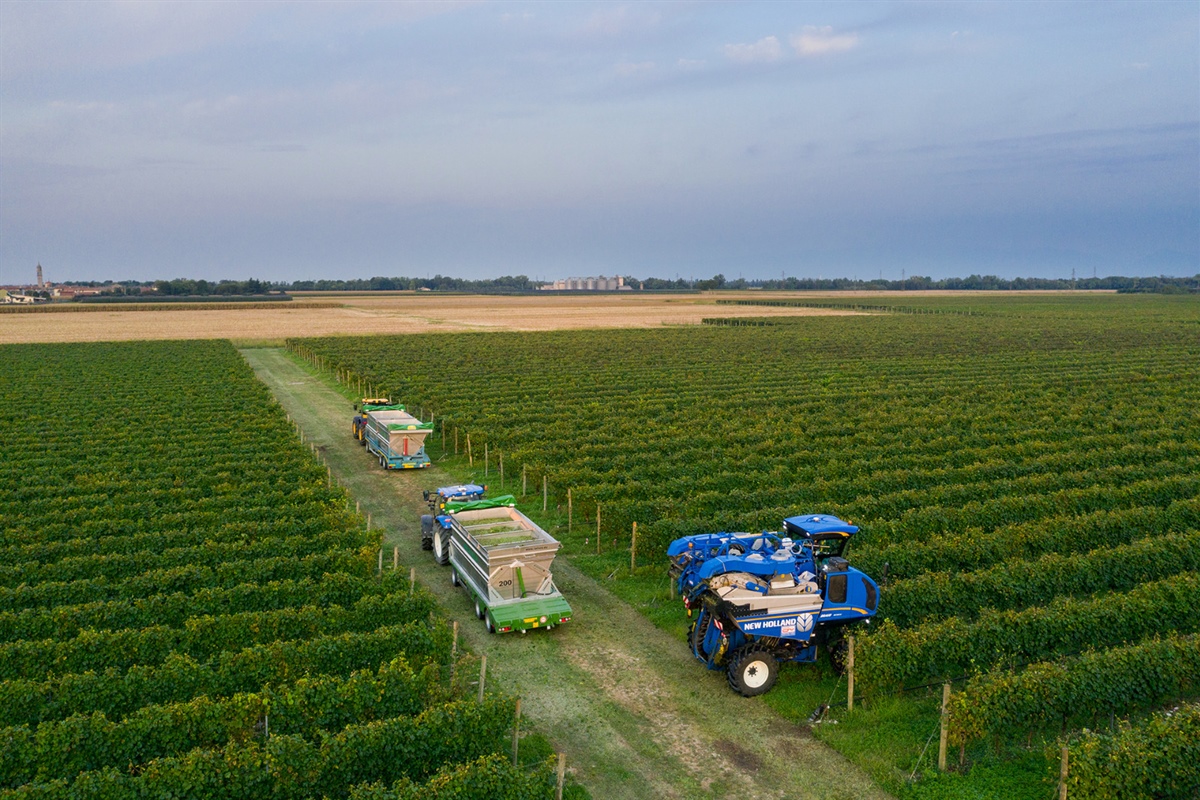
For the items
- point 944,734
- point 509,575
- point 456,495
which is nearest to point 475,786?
point 944,734

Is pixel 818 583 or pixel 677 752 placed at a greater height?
pixel 818 583

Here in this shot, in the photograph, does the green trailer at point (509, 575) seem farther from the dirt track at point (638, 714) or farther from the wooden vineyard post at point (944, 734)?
the wooden vineyard post at point (944, 734)

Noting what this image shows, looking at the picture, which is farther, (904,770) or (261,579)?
(261,579)

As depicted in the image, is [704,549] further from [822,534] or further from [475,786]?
[475,786]

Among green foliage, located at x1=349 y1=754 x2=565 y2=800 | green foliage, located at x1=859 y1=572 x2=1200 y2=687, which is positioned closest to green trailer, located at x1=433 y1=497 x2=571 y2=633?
green foliage, located at x1=349 y1=754 x2=565 y2=800

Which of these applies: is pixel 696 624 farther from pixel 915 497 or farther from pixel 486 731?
pixel 915 497

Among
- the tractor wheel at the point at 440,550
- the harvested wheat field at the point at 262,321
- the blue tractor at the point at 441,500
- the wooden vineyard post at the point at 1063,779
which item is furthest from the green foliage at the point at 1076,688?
the harvested wheat field at the point at 262,321

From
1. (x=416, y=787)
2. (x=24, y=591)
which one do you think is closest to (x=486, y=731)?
(x=416, y=787)
